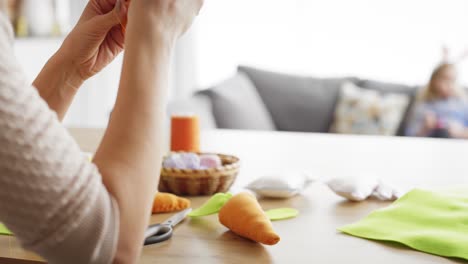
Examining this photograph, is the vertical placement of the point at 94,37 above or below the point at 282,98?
above

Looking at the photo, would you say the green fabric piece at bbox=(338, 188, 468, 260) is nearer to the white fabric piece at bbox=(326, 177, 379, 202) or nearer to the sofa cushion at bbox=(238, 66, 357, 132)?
the white fabric piece at bbox=(326, 177, 379, 202)

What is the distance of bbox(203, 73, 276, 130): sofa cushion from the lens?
3.40m

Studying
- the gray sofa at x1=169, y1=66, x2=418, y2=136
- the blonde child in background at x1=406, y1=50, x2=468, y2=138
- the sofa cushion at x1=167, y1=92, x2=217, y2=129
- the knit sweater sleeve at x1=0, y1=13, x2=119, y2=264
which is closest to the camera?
the knit sweater sleeve at x1=0, y1=13, x2=119, y2=264

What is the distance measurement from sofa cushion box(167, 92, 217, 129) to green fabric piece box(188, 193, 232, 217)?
197 centimetres

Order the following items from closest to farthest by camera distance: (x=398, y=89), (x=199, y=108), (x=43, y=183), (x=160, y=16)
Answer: (x=43, y=183) < (x=160, y=16) < (x=199, y=108) < (x=398, y=89)

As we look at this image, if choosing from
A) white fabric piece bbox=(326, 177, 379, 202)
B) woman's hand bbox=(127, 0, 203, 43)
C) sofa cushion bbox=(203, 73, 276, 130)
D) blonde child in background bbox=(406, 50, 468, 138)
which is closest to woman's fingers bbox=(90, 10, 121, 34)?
woman's hand bbox=(127, 0, 203, 43)

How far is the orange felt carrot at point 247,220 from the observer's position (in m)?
0.86

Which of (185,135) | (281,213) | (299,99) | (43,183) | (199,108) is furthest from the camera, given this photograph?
(299,99)

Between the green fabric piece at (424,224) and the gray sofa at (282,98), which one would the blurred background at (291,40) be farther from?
the green fabric piece at (424,224)

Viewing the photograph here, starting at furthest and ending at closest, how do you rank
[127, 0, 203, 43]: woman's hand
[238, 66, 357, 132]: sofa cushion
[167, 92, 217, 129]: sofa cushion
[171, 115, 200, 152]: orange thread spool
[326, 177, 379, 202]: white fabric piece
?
[238, 66, 357, 132]: sofa cushion
[167, 92, 217, 129]: sofa cushion
[171, 115, 200, 152]: orange thread spool
[326, 177, 379, 202]: white fabric piece
[127, 0, 203, 43]: woman's hand

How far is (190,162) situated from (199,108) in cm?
207

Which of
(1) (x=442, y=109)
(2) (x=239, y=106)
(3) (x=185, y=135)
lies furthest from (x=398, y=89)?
(3) (x=185, y=135)

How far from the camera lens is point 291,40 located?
4090mm

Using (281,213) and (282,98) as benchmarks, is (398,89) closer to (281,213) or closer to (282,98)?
(282,98)
